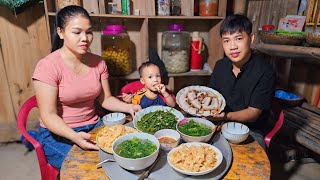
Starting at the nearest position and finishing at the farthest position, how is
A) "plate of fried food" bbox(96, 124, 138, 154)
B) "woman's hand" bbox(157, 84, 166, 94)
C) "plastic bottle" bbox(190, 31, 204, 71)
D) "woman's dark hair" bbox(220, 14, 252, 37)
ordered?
"plate of fried food" bbox(96, 124, 138, 154) → "woman's dark hair" bbox(220, 14, 252, 37) → "woman's hand" bbox(157, 84, 166, 94) → "plastic bottle" bbox(190, 31, 204, 71)

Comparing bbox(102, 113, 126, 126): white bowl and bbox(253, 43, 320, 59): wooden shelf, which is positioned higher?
bbox(253, 43, 320, 59): wooden shelf

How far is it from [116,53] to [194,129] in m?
1.46

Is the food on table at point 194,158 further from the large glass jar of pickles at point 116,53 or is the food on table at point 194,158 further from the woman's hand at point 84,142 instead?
the large glass jar of pickles at point 116,53

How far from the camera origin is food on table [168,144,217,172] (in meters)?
1.18

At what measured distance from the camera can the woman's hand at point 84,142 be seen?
4.59ft

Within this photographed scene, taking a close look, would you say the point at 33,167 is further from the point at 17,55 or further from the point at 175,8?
the point at 175,8

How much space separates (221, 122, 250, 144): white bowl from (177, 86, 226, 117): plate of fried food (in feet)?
0.45

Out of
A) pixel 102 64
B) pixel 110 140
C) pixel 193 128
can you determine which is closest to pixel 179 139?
pixel 193 128

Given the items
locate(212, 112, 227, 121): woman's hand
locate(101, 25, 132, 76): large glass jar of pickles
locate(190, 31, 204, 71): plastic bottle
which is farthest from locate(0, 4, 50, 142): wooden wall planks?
locate(212, 112, 227, 121): woman's hand

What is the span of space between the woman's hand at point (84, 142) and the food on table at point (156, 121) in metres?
0.30

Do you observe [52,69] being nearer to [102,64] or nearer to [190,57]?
[102,64]

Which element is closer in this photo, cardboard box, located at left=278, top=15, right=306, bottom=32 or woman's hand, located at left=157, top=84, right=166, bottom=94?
woman's hand, located at left=157, top=84, right=166, bottom=94

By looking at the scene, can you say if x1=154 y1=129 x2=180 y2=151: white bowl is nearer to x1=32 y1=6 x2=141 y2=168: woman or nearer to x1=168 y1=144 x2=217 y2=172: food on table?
x1=168 y1=144 x2=217 y2=172: food on table

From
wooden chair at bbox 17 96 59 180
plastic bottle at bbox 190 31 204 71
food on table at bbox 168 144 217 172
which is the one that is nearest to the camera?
food on table at bbox 168 144 217 172
